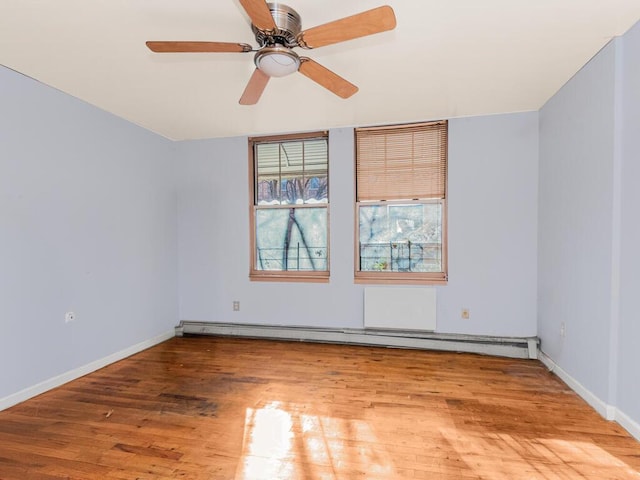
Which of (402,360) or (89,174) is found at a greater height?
(89,174)

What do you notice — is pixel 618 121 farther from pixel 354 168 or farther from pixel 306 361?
pixel 306 361

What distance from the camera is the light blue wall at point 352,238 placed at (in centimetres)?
345

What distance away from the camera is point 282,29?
1.77 metres

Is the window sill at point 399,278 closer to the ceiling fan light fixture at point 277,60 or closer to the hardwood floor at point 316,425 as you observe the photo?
the hardwood floor at point 316,425

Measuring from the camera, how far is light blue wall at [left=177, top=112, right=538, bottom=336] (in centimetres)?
345

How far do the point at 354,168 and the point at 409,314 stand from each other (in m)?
1.79

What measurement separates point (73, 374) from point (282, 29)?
333 cm

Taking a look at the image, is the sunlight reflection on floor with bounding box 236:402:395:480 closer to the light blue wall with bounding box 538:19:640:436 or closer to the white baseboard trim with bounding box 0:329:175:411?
the light blue wall with bounding box 538:19:640:436

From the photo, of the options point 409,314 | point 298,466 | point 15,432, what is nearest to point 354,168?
point 409,314

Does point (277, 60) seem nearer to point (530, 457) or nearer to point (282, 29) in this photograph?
point (282, 29)

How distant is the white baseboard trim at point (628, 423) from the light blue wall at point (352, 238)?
1.29 metres

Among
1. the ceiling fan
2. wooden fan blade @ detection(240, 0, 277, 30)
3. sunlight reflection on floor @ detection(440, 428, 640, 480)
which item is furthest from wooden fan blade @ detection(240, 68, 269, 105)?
sunlight reflection on floor @ detection(440, 428, 640, 480)

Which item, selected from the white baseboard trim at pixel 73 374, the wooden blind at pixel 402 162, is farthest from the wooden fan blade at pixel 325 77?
the white baseboard trim at pixel 73 374

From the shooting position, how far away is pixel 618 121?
2.17 m
